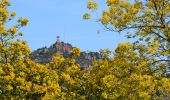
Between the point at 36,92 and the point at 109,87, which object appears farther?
the point at 36,92

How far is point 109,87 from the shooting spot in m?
28.1

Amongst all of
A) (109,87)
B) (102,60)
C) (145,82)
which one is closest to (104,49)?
(102,60)

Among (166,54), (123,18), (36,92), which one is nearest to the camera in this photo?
(166,54)

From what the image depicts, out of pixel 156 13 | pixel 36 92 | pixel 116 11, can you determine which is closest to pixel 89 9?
pixel 116 11

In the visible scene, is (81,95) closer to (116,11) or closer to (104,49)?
(104,49)

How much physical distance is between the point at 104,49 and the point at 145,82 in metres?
5.20

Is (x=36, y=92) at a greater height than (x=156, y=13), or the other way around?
(x=156, y=13)

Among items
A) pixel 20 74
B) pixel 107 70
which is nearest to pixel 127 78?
pixel 107 70

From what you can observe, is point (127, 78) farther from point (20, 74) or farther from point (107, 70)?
point (20, 74)

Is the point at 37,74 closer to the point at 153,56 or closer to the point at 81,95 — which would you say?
the point at 81,95

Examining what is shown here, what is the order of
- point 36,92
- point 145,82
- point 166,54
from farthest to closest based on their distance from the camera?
point 36,92 < point 166,54 < point 145,82

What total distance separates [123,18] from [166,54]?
360cm

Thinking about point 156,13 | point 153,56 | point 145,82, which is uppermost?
point 156,13

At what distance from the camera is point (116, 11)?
29219mm
